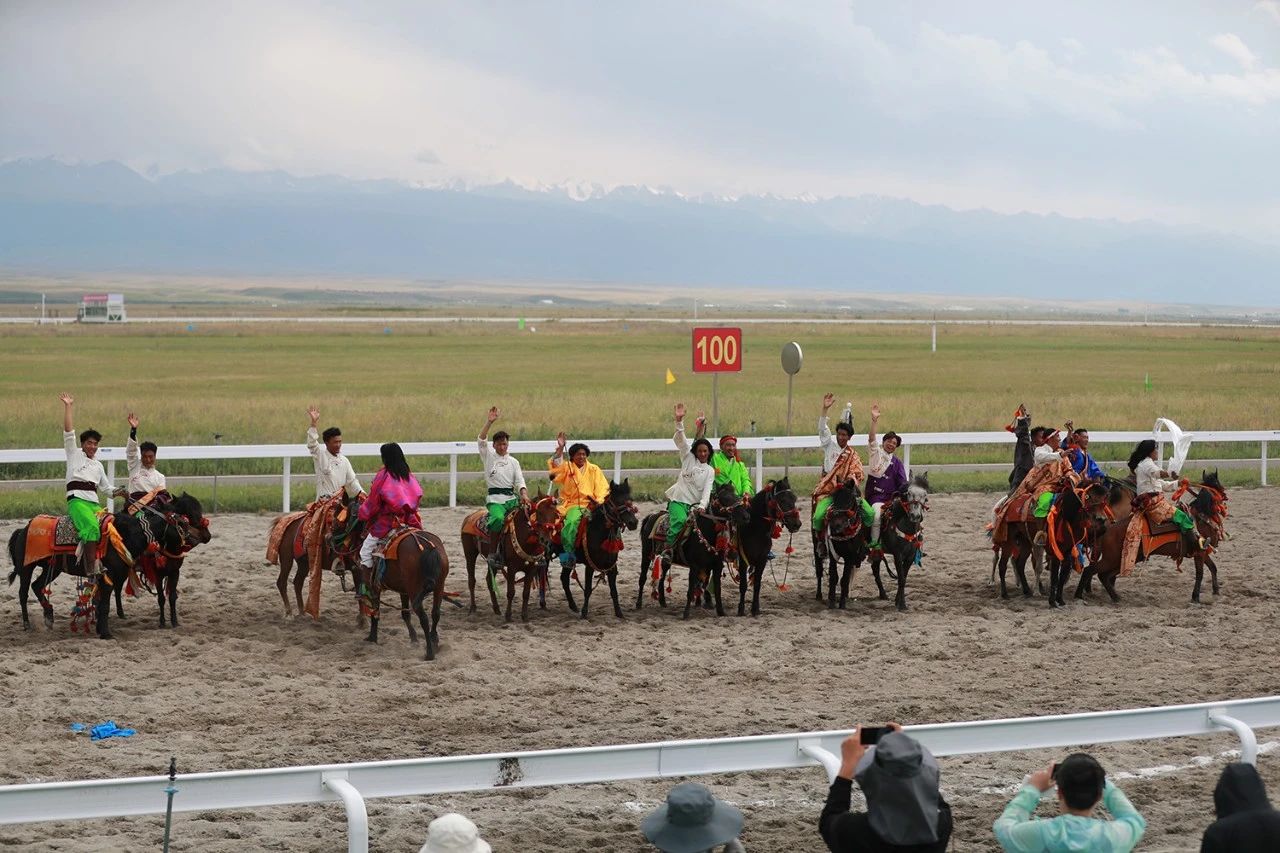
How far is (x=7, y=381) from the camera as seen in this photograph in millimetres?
47344

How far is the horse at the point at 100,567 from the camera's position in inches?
532

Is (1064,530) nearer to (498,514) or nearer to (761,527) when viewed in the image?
(761,527)

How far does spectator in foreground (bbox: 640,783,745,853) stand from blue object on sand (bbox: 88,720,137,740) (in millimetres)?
5911

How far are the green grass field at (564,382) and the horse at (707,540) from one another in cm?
836

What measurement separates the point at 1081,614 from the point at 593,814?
320 inches

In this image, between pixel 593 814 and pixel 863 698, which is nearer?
pixel 593 814

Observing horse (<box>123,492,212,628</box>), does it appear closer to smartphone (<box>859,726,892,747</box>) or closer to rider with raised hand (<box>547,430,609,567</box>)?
rider with raised hand (<box>547,430,609,567</box>)

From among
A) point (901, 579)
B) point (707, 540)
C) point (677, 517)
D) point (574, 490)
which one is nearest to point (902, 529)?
point (901, 579)

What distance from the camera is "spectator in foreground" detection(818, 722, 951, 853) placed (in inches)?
203

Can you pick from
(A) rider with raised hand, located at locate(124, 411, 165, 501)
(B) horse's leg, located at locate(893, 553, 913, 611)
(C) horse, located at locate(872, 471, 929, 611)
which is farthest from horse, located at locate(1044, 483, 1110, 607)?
(A) rider with raised hand, located at locate(124, 411, 165, 501)

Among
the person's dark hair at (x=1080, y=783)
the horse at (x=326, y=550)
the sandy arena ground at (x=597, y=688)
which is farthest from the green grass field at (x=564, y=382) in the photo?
the person's dark hair at (x=1080, y=783)

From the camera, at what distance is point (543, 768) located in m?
7.00

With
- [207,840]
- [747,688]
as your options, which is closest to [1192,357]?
[747,688]

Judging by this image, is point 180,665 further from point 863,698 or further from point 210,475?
point 210,475
